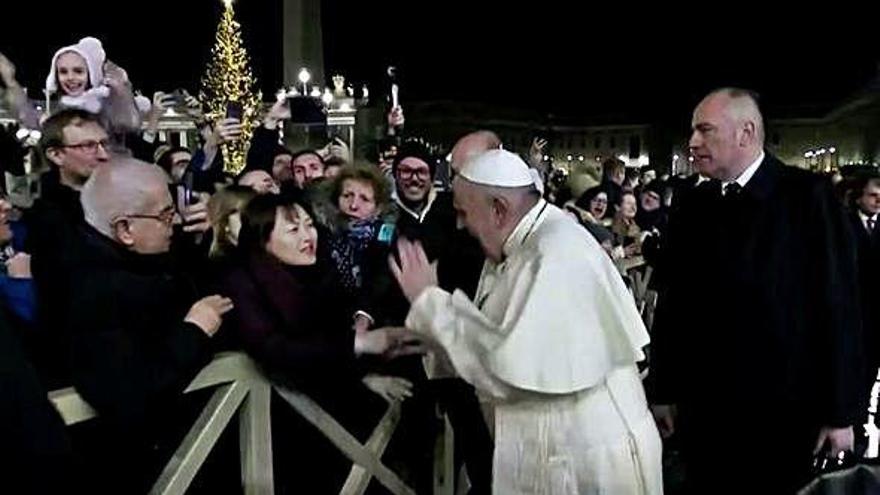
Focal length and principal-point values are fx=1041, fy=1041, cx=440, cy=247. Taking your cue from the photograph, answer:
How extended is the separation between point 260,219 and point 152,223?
0.71 meters

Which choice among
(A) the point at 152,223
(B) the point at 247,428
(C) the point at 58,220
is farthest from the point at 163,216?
(B) the point at 247,428

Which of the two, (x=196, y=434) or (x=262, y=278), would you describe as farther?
(x=262, y=278)

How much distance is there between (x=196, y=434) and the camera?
3488 millimetres

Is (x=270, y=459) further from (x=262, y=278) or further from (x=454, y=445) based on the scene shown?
(x=454, y=445)

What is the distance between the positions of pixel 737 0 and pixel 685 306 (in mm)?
37337

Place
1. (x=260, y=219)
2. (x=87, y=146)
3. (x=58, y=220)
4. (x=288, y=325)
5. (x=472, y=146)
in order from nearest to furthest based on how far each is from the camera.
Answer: (x=58, y=220) → (x=288, y=325) → (x=260, y=219) → (x=87, y=146) → (x=472, y=146)

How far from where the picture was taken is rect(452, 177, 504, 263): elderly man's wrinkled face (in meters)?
3.46

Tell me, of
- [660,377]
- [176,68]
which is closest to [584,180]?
[660,377]

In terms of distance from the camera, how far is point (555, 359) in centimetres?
323

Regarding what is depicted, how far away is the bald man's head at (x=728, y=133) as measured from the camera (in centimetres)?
426

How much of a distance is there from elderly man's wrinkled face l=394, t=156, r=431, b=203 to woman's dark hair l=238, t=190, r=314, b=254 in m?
1.26

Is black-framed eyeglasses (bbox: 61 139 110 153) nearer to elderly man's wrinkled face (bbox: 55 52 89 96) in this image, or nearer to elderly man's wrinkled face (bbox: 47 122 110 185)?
elderly man's wrinkled face (bbox: 47 122 110 185)

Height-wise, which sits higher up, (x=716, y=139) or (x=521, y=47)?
(x=521, y=47)

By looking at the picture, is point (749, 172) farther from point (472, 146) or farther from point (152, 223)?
point (152, 223)
